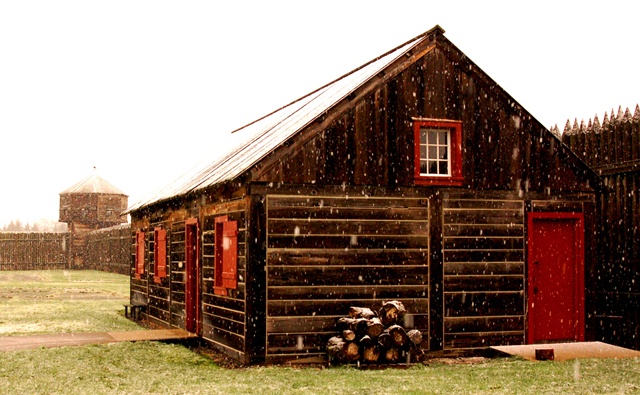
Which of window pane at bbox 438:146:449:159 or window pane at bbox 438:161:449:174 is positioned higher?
window pane at bbox 438:146:449:159

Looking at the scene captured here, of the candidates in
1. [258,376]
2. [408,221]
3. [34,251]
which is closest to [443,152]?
[408,221]

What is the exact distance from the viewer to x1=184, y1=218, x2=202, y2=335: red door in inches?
684

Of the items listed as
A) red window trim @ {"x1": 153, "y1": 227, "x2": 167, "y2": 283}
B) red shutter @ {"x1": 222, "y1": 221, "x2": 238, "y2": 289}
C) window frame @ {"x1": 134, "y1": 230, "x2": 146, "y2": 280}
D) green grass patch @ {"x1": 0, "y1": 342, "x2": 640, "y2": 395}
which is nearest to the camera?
green grass patch @ {"x1": 0, "y1": 342, "x2": 640, "y2": 395}

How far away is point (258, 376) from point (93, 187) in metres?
52.5

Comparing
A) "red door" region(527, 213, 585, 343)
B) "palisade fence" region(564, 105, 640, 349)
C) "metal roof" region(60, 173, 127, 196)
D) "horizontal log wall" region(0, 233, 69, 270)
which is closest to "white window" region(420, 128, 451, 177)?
"red door" region(527, 213, 585, 343)

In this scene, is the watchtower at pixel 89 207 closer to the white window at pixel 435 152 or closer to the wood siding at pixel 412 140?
the white window at pixel 435 152

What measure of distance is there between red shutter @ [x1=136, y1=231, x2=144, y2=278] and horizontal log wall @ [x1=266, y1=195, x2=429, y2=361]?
10.3m

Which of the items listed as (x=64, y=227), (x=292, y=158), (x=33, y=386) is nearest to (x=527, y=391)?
(x=292, y=158)

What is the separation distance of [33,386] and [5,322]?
9.42m

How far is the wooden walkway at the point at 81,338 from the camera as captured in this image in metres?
15.4

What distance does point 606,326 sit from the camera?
52.1 feet

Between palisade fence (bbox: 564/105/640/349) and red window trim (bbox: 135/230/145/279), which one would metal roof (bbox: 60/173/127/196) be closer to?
red window trim (bbox: 135/230/145/279)

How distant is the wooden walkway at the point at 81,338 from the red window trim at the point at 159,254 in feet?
10.0

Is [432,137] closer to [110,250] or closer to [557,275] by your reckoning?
[557,275]
